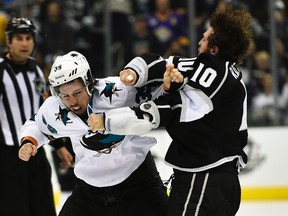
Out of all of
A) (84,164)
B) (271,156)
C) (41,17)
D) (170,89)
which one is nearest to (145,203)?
(84,164)

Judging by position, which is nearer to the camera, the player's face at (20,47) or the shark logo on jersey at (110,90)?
the shark logo on jersey at (110,90)

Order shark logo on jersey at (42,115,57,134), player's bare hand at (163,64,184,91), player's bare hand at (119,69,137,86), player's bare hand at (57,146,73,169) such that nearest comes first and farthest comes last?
player's bare hand at (163,64,184,91) → player's bare hand at (119,69,137,86) → shark logo on jersey at (42,115,57,134) → player's bare hand at (57,146,73,169)

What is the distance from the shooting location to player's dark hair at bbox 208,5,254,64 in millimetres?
2816

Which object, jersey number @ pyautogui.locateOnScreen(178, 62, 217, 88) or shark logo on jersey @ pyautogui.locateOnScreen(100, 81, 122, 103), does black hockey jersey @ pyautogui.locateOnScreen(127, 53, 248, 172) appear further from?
shark logo on jersey @ pyautogui.locateOnScreen(100, 81, 122, 103)

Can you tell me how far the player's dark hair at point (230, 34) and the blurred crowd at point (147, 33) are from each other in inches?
144

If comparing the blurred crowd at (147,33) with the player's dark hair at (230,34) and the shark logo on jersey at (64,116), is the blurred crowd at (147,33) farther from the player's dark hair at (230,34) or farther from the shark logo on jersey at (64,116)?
the player's dark hair at (230,34)

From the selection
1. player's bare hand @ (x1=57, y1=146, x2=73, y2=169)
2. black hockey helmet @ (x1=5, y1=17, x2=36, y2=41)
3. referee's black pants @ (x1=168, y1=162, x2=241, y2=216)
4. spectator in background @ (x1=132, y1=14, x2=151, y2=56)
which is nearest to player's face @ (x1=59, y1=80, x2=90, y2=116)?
referee's black pants @ (x1=168, y1=162, x2=241, y2=216)

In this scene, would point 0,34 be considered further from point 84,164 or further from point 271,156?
point 84,164

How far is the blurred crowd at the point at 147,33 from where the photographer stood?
263 inches

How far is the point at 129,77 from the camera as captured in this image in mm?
2787

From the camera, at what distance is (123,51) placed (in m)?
6.96

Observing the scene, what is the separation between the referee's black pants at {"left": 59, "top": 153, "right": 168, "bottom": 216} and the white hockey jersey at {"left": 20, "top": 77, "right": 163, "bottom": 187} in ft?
0.15

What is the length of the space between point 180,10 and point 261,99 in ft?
3.93

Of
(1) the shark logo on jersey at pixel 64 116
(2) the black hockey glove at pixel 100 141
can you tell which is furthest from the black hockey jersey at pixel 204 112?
(1) the shark logo on jersey at pixel 64 116
